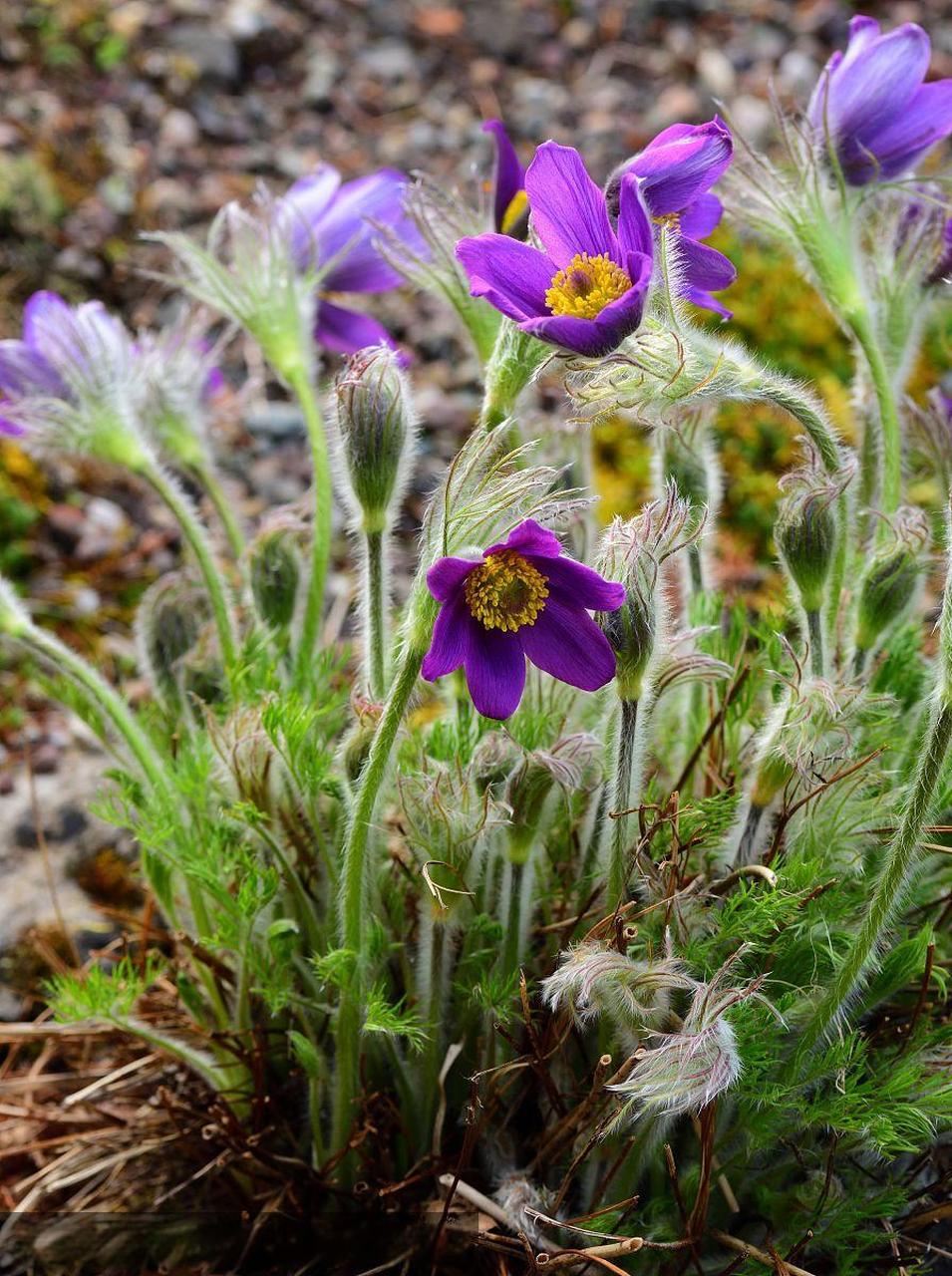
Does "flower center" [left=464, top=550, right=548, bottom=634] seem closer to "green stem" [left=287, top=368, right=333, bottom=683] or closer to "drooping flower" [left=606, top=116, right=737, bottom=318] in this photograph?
"drooping flower" [left=606, top=116, right=737, bottom=318]

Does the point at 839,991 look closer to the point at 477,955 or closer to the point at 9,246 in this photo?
the point at 477,955

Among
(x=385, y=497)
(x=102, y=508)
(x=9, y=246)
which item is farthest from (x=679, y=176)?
(x=9, y=246)

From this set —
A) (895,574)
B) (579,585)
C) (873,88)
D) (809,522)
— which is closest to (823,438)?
(809,522)

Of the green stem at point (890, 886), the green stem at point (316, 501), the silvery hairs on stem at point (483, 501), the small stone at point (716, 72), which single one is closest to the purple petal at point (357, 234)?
the green stem at point (316, 501)

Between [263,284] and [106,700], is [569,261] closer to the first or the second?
[263,284]

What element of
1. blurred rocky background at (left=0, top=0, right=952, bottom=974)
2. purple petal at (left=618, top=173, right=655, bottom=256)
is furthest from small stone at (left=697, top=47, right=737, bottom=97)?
purple petal at (left=618, top=173, right=655, bottom=256)

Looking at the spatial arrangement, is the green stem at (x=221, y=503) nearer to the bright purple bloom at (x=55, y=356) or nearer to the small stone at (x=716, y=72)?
the bright purple bloom at (x=55, y=356)
